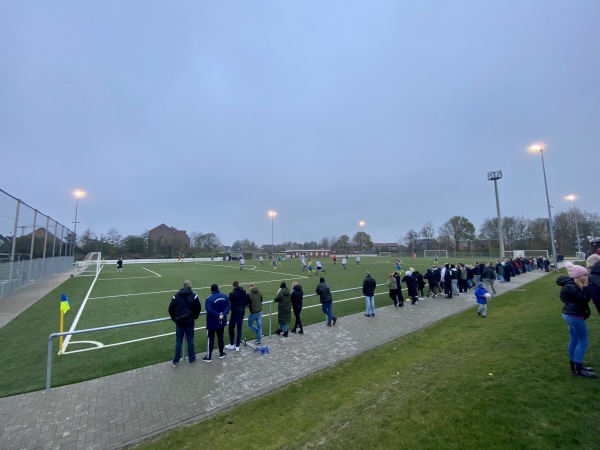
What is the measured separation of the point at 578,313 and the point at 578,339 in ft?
1.52

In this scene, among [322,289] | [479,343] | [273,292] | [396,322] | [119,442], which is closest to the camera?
[119,442]

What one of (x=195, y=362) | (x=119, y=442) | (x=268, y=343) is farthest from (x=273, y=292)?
(x=119, y=442)

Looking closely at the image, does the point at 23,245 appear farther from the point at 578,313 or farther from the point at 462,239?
the point at 462,239

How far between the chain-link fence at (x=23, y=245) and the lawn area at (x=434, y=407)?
1769cm

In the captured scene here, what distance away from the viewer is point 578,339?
4816mm

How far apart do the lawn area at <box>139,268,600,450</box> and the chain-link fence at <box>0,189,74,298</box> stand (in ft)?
58.1

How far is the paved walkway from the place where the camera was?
429cm

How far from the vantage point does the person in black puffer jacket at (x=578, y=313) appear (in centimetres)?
474

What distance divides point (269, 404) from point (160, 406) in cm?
197

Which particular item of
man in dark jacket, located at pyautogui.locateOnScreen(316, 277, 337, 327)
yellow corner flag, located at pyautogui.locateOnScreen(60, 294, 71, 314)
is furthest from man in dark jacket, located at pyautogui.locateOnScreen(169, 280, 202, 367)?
man in dark jacket, located at pyautogui.locateOnScreen(316, 277, 337, 327)

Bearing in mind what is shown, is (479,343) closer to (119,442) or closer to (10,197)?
(119,442)

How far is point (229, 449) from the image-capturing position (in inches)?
153

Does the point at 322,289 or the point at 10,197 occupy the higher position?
the point at 10,197

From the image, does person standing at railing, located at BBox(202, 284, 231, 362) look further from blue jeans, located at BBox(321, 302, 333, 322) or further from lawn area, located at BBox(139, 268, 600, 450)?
blue jeans, located at BBox(321, 302, 333, 322)
